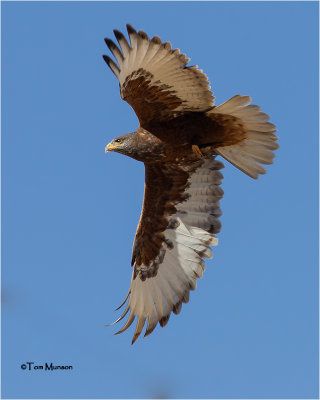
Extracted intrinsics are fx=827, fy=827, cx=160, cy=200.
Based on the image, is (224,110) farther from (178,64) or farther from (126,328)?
(126,328)

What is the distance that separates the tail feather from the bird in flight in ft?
0.05

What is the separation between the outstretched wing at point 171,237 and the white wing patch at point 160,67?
4.87 ft

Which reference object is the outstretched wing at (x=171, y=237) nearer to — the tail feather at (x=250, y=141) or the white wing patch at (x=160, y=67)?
the tail feather at (x=250, y=141)

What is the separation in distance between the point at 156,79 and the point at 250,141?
1.72m

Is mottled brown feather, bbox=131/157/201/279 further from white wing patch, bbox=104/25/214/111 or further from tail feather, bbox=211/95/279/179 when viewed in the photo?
white wing patch, bbox=104/25/214/111

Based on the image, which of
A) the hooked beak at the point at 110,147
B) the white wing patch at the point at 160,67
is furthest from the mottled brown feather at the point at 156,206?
the white wing patch at the point at 160,67

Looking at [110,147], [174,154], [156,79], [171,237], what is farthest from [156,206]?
[156,79]

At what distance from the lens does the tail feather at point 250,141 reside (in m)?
11.1

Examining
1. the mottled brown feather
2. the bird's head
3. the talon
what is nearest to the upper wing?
the bird's head

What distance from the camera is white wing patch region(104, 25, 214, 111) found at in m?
10.5

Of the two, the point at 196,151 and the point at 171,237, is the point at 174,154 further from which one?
the point at 171,237

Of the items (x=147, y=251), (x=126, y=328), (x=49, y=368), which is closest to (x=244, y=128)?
(x=147, y=251)

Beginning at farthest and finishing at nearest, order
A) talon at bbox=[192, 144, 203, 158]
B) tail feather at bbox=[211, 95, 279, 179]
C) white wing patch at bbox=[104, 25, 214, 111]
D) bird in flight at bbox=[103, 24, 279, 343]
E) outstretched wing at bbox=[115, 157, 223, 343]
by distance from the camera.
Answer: outstretched wing at bbox=[115, 157, 223, 343] → talon at bbox=[192, 144, 203, 158] → tail feather at bbox=[211, 95, 279, 179] → bird in flight at bbox=[103, 24, 279, 343] → white wing patch at bbox=[104, 25, 214, 111]

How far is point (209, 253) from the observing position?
488 inches
